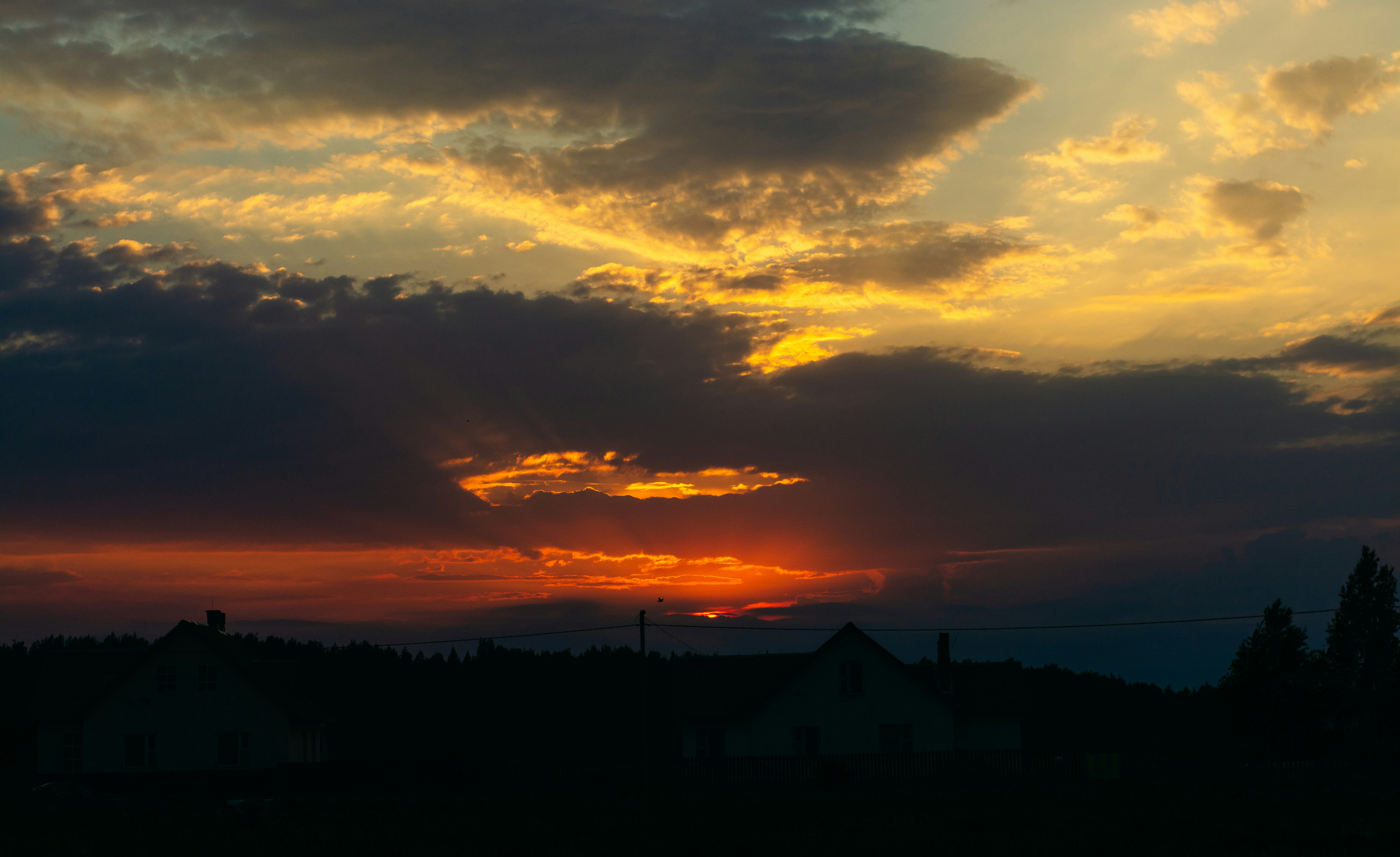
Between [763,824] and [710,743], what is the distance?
29.0 m

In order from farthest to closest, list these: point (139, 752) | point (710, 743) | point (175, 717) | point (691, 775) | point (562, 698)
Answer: point (562, 698), point (710, 743), point (175, 717), point (139, 752), point (691, 775)

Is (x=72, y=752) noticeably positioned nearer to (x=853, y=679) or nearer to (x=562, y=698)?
(x=853, y=679)

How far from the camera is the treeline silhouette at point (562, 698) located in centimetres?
6819

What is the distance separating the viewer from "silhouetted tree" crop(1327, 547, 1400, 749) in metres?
62.1

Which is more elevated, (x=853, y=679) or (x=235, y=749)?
(x=853, y=679)

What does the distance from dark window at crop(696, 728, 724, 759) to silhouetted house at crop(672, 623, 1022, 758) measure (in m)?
→ 0.05

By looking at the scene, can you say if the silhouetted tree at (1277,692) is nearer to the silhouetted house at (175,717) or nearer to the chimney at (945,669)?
the chimney at (945,669)

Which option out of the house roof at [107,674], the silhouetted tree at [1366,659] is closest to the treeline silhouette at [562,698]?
the silhouetted tree at [1366,659]

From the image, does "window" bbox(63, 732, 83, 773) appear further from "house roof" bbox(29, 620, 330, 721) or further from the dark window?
the dark window

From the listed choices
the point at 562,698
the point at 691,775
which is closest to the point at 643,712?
the point at 691,775

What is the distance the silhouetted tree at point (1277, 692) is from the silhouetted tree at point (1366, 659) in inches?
134

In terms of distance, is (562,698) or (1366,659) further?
(562,698)

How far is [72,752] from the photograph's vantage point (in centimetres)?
5456

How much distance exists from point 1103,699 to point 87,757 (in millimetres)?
110112
